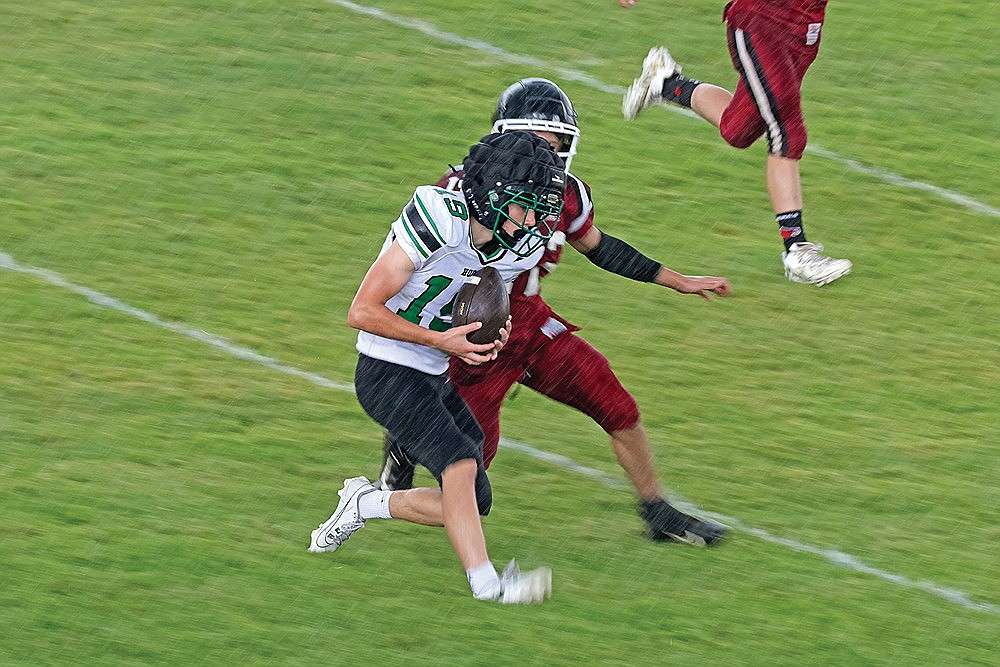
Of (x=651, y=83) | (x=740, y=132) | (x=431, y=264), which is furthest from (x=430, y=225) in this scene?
(x=651, y=83)

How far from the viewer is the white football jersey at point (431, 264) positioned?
5.47 metres

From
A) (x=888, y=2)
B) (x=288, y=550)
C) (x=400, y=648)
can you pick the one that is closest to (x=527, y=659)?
(x=400, y=648)

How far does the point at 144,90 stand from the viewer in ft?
34.9

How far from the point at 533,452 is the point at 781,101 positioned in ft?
8.62

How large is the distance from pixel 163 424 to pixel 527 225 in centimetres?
239

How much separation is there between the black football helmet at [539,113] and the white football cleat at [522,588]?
5.07 feet

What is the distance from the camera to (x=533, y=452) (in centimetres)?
720

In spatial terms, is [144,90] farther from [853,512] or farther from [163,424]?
[853,512]

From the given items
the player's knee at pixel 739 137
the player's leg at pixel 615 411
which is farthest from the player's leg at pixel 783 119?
the player's leg at pixel 615 411

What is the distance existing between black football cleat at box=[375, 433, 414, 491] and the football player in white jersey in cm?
30

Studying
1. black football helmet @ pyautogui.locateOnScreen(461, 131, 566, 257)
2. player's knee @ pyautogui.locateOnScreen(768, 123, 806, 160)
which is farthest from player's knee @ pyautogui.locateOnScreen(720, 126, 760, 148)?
black football helmet @ pyautogui.locateOnScreen(461, 131, 566, 257)

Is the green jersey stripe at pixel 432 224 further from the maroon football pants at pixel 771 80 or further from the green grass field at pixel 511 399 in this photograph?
the maroon football pants at pixel 771 80

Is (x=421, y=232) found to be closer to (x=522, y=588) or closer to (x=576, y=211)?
(x=576, y=211)

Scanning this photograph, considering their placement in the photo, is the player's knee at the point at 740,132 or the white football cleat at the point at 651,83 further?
the white football cleat at the point at 651,83
